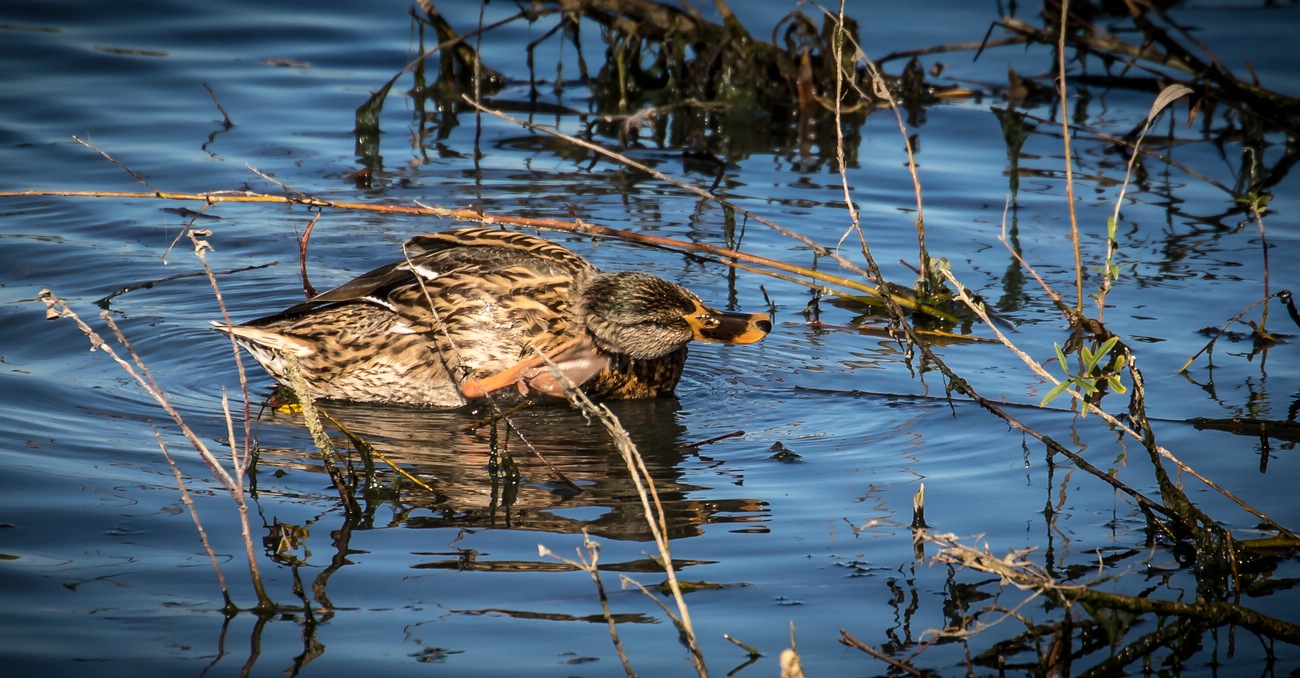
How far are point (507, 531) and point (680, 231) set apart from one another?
4112 millimetres

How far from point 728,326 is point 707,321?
10 centimetres

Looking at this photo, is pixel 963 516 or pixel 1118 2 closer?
pixel 963 516

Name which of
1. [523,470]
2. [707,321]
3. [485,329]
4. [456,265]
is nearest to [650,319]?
[707,321]

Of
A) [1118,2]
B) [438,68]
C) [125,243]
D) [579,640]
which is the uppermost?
[1118,2]

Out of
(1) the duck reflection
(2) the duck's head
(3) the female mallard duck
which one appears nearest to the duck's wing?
(3) the female mallard duck

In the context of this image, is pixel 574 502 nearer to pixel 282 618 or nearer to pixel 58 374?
pixel 282 618

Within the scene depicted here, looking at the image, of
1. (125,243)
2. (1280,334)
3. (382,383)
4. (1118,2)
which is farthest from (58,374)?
(1118,2)

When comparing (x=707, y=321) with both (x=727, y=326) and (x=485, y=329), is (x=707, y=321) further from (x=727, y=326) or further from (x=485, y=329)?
(x=485, y=329)

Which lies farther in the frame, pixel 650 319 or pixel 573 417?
pixel 650 319

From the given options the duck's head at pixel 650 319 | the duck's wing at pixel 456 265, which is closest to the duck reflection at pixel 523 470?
the duck's head at pixel 650 319

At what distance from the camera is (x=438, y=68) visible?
12.2 meters

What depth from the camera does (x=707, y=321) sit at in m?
6.47

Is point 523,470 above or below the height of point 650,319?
below

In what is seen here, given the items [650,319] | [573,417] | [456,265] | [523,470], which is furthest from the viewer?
[456,265]
